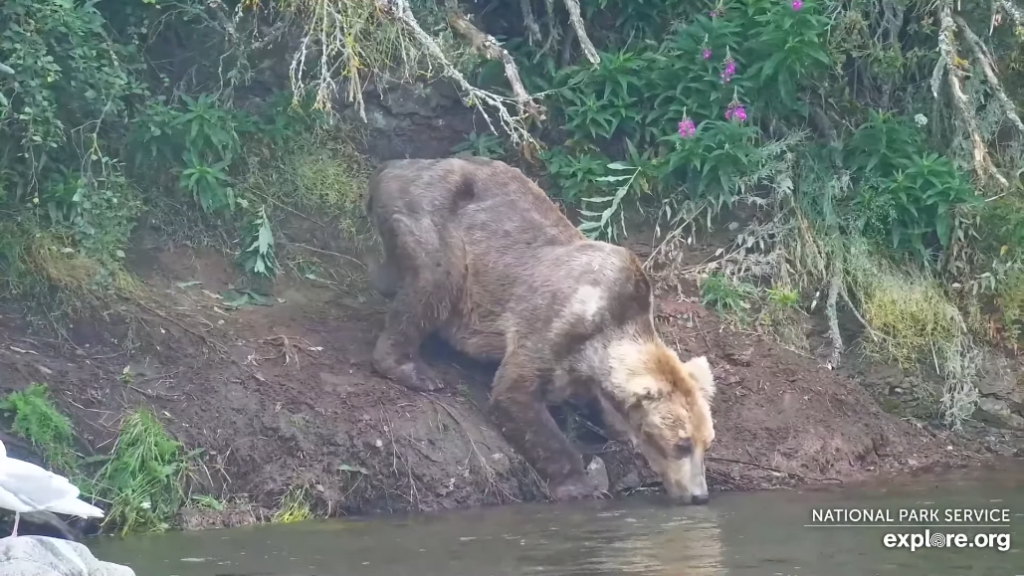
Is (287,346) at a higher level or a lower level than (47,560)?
lower

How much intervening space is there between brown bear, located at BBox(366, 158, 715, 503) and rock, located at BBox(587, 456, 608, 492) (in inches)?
3.8

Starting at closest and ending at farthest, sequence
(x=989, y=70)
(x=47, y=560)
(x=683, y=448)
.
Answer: (x=47, y=560) → (x=683, y=448) → (x=989, y=70)

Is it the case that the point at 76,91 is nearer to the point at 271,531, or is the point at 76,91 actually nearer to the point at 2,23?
the point at 2,23

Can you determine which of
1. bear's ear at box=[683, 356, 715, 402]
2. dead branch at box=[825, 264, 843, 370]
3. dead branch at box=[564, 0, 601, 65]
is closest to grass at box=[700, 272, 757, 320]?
dead branch at box=[825, 264, 843, 370]

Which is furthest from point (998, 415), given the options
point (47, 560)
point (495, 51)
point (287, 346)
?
point (47, 560)

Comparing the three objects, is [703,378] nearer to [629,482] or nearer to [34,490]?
[629,482]

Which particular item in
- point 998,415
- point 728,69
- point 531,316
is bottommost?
point 998,415

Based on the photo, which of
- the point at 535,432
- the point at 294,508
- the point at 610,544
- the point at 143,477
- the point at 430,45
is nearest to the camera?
the point at 610,544

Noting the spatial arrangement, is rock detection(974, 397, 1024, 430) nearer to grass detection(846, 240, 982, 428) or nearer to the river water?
grass detection(846, 240, 982, 428)

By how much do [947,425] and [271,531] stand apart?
16.9ft

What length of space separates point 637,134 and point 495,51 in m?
1.51

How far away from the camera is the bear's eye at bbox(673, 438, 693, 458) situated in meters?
8.41

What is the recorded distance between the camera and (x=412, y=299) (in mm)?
9203

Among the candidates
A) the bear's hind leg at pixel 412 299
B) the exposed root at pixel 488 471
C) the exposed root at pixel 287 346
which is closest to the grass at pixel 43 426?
the exposed root at pixel 287 346
